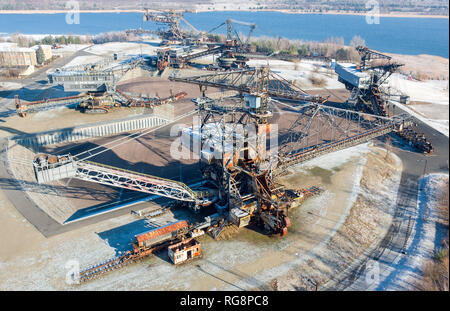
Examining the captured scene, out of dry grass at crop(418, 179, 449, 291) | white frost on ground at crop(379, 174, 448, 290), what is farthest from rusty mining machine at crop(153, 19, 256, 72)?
dry grass at crop(418, 179, 449, 291)

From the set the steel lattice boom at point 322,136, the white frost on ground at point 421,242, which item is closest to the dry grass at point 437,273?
the white frost on ground at point 421,242

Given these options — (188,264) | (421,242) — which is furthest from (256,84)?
(421,242)

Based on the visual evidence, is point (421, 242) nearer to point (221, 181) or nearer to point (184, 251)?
point (221, 181)

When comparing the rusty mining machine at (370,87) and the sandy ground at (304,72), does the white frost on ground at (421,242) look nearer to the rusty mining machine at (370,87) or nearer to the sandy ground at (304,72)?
the rusty mining machine at (370,87)

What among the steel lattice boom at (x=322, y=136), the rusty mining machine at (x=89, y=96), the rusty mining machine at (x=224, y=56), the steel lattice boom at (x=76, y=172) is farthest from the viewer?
the rusty mining machine at (x=224, y=56)

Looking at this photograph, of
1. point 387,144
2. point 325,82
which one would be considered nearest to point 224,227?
point 387,144

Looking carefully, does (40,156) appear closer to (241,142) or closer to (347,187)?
(241,142)
